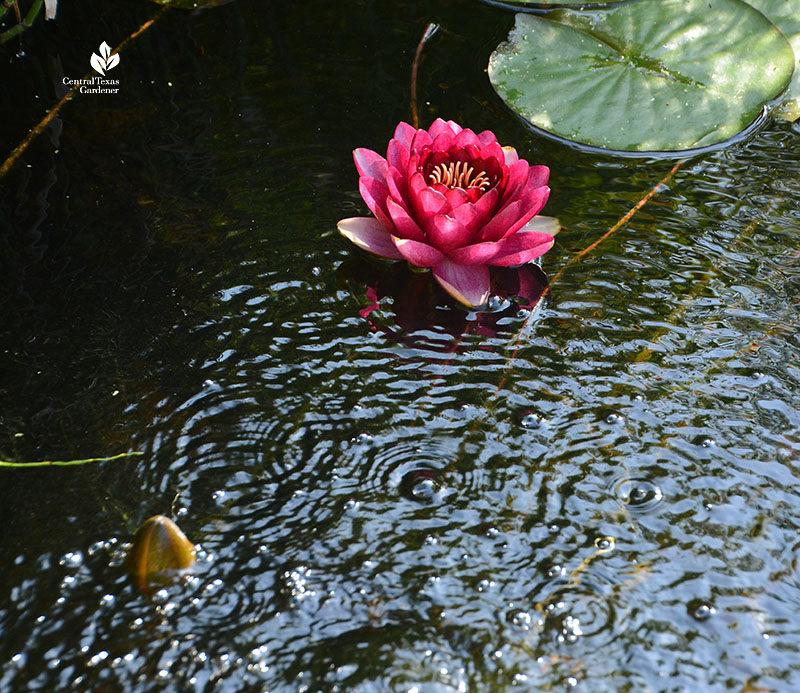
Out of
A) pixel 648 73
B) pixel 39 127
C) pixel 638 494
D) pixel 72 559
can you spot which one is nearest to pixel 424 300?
pixel 638 494

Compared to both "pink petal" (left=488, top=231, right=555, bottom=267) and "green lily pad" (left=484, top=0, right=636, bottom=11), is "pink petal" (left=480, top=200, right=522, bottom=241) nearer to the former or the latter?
"pink petal" (left=488, top=231, right=555, bottom=267)

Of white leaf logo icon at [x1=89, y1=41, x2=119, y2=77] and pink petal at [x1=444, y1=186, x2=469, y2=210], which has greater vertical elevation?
white leaf logo icon at [x1=89, y1=41, x2=119, y2=77]

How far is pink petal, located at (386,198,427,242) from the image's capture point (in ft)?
5.43

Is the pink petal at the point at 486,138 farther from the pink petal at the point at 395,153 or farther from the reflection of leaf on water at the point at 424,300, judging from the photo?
the reflection of leaf on water at the point at 424,300

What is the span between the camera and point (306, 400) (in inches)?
59.2

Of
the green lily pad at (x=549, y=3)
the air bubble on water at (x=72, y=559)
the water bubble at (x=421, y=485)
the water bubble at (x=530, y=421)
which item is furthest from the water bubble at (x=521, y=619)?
the green lily pad at (x=549, y=3)

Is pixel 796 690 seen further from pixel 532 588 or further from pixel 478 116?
pixel 478 116

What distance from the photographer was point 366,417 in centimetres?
147

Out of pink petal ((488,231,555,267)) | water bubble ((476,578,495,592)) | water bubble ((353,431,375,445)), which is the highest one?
pink petal ((488,231,555,267))

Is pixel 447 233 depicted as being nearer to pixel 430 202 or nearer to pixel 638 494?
pixel 430 202

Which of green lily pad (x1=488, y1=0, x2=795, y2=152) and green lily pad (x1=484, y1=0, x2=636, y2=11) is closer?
green lily pad (x1=488, y1=0, x2=795, y2=152)

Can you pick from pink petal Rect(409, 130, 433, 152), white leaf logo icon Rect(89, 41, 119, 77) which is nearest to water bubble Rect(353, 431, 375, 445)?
pink petal Rect(409, 130, 433, 152)

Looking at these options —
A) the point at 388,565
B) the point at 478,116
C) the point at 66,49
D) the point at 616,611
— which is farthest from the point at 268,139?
the point at 616,611

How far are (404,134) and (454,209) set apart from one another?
0.35 meters
